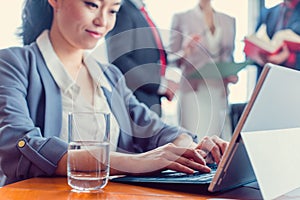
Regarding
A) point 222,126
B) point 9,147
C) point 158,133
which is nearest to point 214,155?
point 222,126

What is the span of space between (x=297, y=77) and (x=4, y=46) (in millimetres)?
1009

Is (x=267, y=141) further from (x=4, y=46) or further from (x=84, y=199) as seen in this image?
(x=4, y=46)

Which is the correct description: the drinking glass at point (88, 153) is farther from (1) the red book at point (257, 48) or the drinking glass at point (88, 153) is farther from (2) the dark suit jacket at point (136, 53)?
(1) the red book at point (257, 48)

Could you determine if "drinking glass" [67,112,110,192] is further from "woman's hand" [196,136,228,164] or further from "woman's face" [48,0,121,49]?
"woman's face" [48,0,121,49]

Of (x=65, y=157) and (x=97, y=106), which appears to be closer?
(x=65, y=157)

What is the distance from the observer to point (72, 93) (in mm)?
1361


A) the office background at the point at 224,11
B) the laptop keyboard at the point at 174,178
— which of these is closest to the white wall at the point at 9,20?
the office background at the point at 224,11

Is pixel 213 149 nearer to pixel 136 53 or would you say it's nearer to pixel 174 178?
pixel 174 178

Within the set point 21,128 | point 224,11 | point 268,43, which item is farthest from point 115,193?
point 268,43

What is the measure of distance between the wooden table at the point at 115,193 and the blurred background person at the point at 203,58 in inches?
16.7

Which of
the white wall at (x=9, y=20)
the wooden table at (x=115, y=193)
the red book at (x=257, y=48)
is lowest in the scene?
the red book at (x=257, y=48)

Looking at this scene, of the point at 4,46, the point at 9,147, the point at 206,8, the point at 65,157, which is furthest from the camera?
the point at 206,8

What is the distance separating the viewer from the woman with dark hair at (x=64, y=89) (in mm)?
1141

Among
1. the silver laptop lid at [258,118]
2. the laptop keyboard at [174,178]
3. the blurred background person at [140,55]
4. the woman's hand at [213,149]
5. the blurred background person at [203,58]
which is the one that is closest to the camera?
the silver laptop lid at [258,118]
